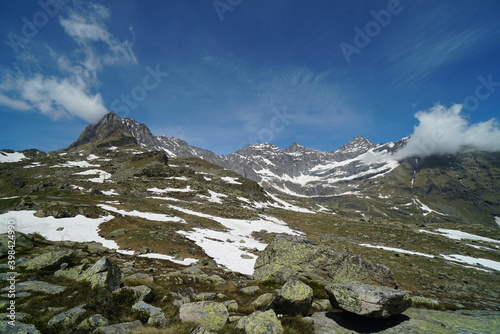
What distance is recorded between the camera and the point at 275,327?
9.04 m

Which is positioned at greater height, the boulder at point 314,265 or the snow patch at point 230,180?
the snow patch at point 230,180

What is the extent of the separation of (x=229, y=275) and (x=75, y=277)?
14.6 meters

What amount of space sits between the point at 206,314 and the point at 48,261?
15330 mm

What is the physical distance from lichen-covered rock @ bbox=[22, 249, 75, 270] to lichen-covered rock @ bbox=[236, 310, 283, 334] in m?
16.6

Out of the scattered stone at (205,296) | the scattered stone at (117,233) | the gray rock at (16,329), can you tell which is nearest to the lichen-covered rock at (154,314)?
the scattered stone at (205,296)

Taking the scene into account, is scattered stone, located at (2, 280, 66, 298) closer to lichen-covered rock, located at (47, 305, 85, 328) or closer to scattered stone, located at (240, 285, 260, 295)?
lichen-covered rock, located at (47, 305, 85, 328)

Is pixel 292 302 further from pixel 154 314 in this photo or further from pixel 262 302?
pixel 154 314

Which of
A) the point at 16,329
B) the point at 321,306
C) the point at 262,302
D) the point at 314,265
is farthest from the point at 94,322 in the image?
the point at 314,265

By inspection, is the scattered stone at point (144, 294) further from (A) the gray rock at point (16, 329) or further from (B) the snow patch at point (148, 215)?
(B) the snow patch at point (148, 215)

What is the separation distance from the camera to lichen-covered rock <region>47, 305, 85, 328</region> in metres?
9.10

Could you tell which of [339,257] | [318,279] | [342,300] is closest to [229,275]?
[318,279]

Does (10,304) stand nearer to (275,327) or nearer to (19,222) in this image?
(275,327)

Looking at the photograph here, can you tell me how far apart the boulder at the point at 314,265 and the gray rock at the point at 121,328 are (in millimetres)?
12357

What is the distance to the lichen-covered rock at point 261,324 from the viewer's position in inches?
348
